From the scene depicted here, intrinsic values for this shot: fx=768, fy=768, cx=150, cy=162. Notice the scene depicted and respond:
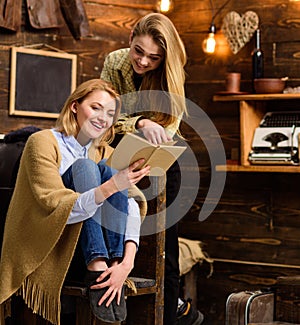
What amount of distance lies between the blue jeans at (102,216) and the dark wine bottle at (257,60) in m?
2.00

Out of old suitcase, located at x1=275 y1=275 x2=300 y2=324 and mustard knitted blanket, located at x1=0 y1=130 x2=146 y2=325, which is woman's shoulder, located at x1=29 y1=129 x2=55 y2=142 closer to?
mustard knitted blanket, located at x1=0 y1=130 x2=146 y2=325

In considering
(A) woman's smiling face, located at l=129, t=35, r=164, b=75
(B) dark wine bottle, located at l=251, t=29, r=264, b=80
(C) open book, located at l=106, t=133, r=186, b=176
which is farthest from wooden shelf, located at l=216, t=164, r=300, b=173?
(C) open book, located at l=106, t=133, r=186, b=176

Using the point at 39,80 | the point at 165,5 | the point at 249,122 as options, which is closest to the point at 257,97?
the point at 249,122

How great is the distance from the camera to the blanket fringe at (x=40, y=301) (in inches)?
102

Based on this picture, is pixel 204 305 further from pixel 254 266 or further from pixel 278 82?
pixel 278 82

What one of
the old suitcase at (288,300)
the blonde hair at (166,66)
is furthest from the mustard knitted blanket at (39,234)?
the old suitcase at (288,300)

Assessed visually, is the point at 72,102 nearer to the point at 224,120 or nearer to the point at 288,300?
the point at 288,300

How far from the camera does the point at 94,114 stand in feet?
9.10

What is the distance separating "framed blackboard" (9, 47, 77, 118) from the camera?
430 cm

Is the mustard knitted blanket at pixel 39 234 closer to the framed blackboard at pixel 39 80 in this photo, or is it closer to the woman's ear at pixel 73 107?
the woman's ear at pixel 73 107

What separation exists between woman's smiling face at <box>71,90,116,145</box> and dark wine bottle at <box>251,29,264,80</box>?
1.78 m

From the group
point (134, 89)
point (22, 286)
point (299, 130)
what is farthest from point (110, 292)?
point (299, 130)

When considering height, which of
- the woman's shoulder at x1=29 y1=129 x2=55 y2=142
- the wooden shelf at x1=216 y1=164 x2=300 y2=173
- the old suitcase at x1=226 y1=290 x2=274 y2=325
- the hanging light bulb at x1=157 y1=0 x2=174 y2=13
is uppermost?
the hanging light bulb at x1=157 y1=0 x2=174 y2=13

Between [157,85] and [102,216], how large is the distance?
653mm
